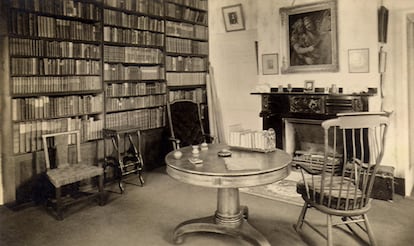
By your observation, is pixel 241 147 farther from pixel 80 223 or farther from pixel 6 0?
pixel 6 0

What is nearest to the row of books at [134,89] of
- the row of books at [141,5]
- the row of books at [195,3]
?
the row of books at [141,5]

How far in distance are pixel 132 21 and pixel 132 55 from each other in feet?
1.51

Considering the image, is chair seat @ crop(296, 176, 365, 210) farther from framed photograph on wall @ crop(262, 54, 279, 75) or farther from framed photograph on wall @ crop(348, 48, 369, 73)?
framed photograph on wall @ crop(262, 54, 279, 75)

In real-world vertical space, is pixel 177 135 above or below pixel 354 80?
below

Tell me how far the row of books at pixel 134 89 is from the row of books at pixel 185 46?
59 centimetres

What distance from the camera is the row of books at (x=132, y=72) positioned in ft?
15.1

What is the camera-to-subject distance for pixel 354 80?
4.21 m

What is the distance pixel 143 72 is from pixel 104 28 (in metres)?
0.83

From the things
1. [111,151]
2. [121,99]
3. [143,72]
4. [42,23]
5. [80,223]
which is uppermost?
[42,23]

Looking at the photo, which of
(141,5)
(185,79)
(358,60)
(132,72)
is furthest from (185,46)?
(358,60)

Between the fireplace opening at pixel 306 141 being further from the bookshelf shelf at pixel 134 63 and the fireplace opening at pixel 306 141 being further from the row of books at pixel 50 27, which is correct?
the row of books at pixel 50 27

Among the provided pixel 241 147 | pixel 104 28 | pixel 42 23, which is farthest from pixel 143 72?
pixel 241 147

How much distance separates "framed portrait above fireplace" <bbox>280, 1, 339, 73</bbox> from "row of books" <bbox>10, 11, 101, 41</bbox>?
2.44 meters

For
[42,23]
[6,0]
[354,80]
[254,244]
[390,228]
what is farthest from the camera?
[354,80]
